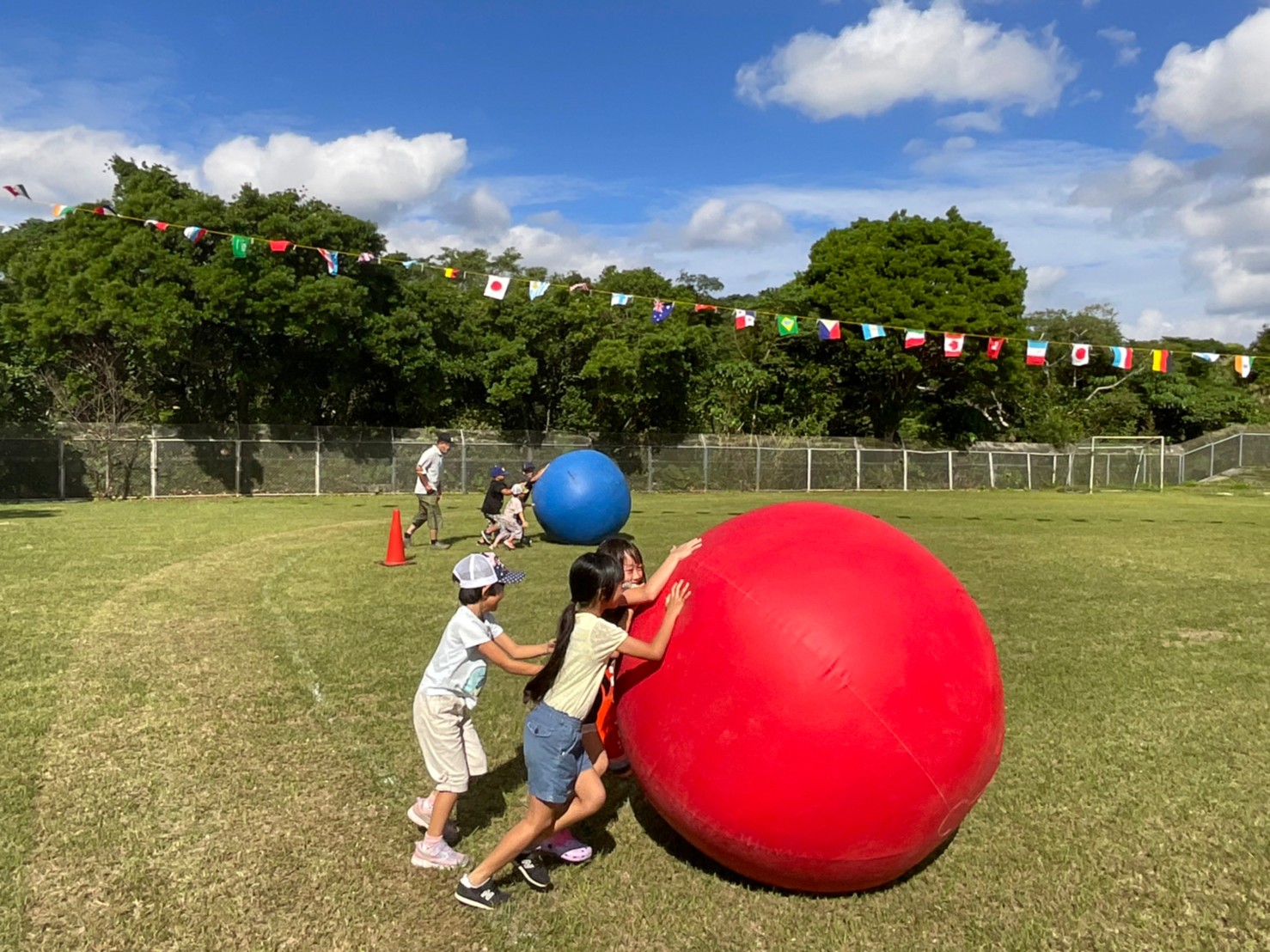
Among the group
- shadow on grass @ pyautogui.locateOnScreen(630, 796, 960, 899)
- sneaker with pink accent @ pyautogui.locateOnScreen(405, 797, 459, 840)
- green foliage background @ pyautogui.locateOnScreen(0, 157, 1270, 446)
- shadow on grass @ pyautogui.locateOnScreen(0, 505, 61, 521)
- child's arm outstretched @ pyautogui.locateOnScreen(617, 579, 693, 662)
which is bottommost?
shadow on grass @ pyautogui.locateOnScreen(630, 796, 960, 899)

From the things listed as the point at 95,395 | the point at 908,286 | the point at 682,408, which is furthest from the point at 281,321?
the point at 908,286

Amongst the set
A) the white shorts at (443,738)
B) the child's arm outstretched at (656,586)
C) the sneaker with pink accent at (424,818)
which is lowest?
the sneaker with pink accent at (424,818)

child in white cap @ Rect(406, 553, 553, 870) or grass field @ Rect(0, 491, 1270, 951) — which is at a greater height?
child in white cap @ Rect(406, 553, 553, 870)

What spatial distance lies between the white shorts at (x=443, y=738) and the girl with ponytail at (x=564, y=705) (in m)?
0.43

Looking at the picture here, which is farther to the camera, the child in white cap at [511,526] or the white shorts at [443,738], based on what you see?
the child in white cap at [511,526]

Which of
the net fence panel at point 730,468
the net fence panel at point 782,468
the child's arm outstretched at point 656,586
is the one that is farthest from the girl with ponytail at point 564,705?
the net fence panel at point 782,468

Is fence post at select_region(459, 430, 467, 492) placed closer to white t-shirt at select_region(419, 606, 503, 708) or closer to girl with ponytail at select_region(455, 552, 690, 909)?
white t-shirt at select_region(419, 606, 503, 708)

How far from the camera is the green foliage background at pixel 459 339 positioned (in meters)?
26.2

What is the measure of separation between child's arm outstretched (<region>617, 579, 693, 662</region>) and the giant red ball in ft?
0.15

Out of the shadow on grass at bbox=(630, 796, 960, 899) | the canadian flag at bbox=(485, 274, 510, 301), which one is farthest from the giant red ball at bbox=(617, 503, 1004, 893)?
the canadian flag at bbox=(485, 274, 510, 301)

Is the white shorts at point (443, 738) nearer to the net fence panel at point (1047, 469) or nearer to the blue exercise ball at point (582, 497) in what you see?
the blue exercise ball at point (582, 497)

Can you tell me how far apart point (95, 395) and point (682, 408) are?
63.8 feet

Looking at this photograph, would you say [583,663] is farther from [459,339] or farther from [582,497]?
[459,339]

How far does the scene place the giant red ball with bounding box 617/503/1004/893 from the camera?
358 cm
